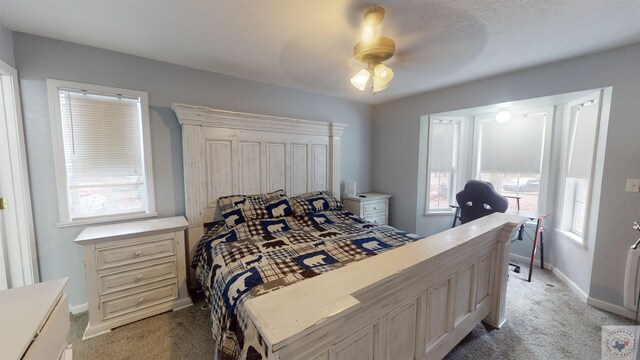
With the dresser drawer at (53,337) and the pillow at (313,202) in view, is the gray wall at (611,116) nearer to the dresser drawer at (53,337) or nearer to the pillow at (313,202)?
the pillow at (313,202)

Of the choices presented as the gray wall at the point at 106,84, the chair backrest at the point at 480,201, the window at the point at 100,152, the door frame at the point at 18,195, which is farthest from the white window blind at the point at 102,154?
the chair backrest at the point at 480,201

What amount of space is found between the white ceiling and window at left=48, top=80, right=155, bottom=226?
452 mm

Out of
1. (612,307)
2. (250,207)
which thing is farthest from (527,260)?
(250,207)

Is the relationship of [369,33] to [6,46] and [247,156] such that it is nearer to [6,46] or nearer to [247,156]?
[247,156]

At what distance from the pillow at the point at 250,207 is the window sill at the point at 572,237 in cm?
297

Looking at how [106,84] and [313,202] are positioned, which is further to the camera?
[313,202]

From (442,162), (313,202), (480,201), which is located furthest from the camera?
(442,162)

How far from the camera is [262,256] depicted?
1.71 metres

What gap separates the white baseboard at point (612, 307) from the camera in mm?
1997

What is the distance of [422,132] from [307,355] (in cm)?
341

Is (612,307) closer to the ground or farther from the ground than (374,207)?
closer to the ground

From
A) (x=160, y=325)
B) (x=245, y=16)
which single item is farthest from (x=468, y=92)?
(x=160, y=325)

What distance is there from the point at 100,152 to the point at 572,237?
483 centimetres

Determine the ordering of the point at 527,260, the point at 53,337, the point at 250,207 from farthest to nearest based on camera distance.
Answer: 1. the point at 527,260
2. the point at 250,207
3. the point at 53,337
